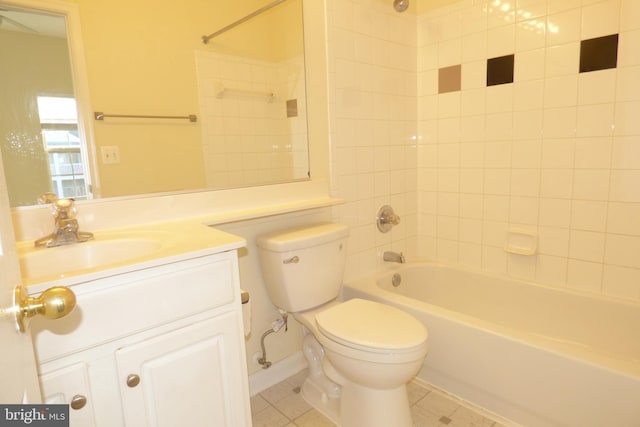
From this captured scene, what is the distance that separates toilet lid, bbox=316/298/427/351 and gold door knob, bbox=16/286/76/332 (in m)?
1.03

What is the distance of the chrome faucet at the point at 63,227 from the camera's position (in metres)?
1.13

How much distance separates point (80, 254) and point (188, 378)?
0.49 meters

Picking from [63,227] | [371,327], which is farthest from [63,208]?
[371,327]

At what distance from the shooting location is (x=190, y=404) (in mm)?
1063

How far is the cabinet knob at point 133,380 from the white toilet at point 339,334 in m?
0.69

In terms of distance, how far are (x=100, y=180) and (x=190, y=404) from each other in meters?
0.87

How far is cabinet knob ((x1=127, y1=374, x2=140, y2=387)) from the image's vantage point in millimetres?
944

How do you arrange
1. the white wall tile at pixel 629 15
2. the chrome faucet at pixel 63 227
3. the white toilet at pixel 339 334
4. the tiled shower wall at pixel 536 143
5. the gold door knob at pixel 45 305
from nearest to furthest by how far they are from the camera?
1. the gold door knob at pixel 45 305
2. the chrome faucet at pixel 63 227
3. the white toilet at pixel 339 334
4. the white wall tile at pixel 629 15
5. the tiled shower wall at pixel 536 143

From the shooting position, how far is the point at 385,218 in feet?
7.30

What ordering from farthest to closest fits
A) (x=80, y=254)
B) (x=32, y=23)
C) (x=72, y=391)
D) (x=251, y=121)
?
(x=251, y=121)
(x=32, y=23)
(x=80, y=254)
(x=72, y=391)

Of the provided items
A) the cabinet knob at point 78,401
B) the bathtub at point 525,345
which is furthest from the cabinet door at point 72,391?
the bathtub at point 525,345

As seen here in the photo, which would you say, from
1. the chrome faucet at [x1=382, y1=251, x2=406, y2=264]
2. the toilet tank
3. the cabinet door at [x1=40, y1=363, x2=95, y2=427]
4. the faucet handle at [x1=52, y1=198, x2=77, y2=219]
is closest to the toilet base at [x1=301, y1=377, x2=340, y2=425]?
the toilet tank

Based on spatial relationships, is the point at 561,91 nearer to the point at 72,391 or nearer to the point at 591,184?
the point at 591,184

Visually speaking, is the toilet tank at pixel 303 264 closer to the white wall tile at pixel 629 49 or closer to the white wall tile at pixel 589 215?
the white wall tile at pixel 589 215
